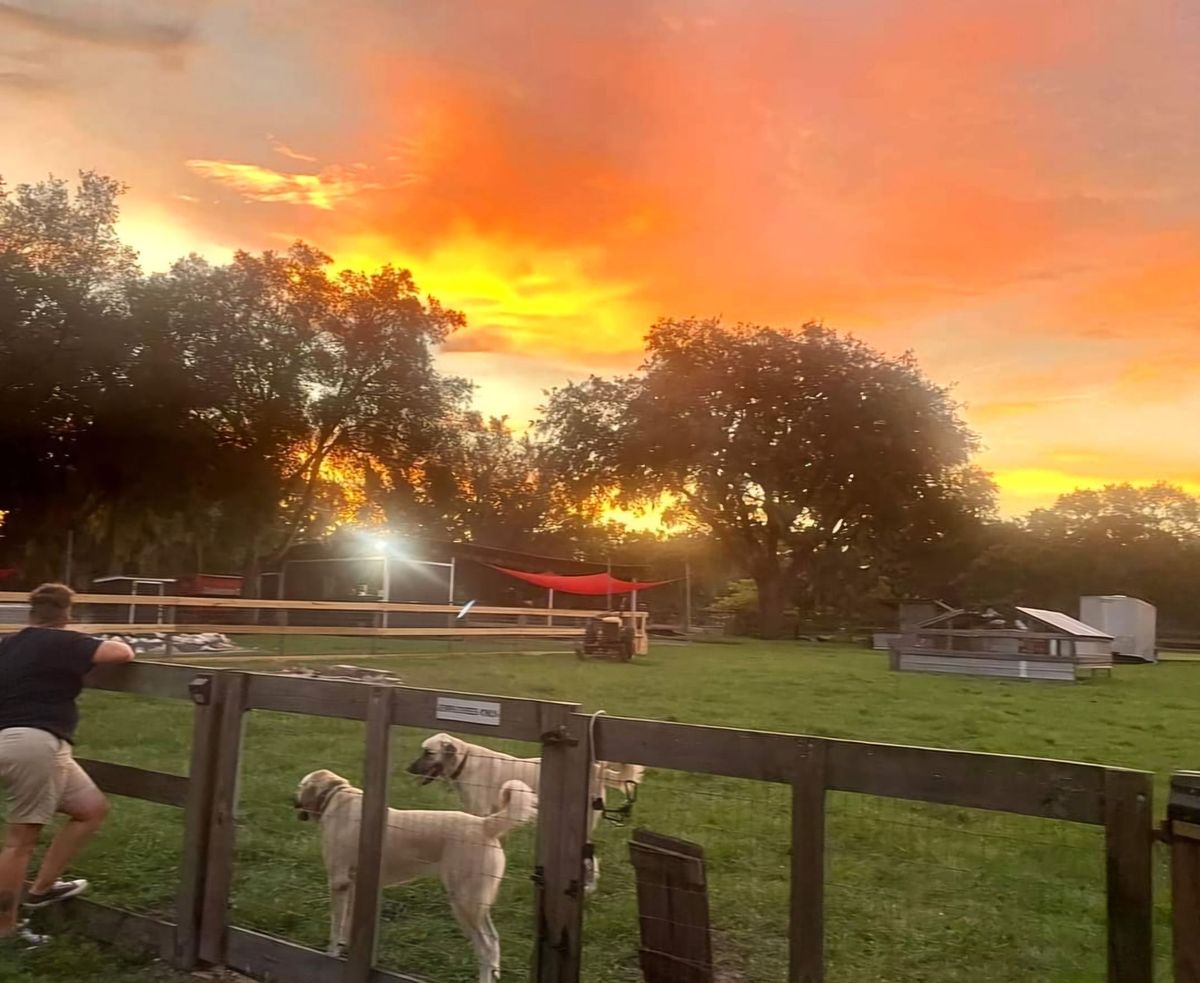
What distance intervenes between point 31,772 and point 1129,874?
420 centimetres

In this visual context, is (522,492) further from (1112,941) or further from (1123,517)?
(1112,941)

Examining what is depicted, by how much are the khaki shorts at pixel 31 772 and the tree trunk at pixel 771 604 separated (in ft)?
129

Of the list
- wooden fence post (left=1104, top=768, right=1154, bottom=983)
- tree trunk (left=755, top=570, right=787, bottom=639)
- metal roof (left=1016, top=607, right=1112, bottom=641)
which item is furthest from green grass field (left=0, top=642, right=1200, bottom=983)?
tree trunk (left=755, top=570, right=787, bottom=639)

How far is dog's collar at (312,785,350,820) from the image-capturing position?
4703 millimetres

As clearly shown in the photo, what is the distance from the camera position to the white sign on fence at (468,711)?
3.86 metres

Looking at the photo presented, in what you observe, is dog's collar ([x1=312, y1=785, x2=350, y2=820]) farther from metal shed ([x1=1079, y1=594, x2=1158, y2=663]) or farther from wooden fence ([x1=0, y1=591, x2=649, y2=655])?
metal shed ([x1=1079, y1=594, x2=1158, y2=663])

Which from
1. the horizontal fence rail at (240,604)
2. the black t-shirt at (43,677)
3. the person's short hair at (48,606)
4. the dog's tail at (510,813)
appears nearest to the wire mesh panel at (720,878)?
the dog's tail at (510,813)

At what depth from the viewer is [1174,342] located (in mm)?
15484

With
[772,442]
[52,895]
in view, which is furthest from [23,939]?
[772,442]

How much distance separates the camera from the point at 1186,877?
2.67 m

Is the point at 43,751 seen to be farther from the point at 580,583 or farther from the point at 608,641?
the point at 580,583

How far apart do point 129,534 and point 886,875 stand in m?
28.4

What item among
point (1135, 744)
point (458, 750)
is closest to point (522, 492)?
point (1135, 744)

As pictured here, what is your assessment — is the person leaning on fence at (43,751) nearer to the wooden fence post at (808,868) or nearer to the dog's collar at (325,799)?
the dog's collar at (325,799)
